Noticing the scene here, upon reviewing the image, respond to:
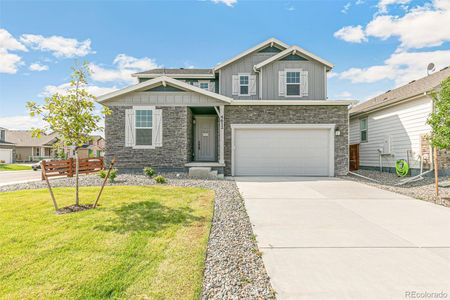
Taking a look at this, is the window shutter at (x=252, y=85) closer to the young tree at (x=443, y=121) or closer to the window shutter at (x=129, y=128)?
the window shutter at (x=129, y=128)

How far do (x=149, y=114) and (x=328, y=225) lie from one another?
932cm

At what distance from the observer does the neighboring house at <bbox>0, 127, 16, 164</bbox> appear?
3125 cm

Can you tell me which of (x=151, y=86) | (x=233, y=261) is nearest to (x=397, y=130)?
(x=151, y=86)

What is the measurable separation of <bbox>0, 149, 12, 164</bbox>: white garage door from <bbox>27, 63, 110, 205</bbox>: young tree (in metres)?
36.8

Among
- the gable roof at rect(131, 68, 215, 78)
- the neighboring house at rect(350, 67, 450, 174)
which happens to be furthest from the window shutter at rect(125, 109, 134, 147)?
the neighboring house at rect(350, 67, 450, 174)

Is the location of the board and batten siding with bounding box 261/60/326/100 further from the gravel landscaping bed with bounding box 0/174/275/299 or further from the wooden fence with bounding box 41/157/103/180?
the wooden fence with bounding box 41/157/103/180

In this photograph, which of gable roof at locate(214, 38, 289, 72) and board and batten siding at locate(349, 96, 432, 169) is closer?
board and batten siding at locate(349, 96, 432, 169)

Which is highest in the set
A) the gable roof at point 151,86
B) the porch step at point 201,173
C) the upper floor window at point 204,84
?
the upper floor window at point 204,84

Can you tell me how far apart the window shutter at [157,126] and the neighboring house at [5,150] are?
33237 millimetres

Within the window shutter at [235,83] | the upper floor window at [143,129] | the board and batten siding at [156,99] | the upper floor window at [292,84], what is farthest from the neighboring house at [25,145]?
the upper floor window at [292,84]

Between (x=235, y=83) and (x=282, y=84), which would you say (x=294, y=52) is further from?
(x=235, y=83)

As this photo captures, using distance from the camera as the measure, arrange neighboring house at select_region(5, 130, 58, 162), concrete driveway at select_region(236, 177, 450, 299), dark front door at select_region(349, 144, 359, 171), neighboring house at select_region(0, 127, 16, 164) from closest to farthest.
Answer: concrete driveway at select_region(236, 177, 450, 299)
dark front door at select_region(349, 144, 359, 171)
neighboring house at select_region(0, 127, 16, 164)
neighboring house at select_region(5, 130, 58, 162)

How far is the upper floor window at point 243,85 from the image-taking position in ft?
48.6

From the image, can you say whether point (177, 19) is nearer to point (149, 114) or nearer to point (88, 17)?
point (88, 17)
